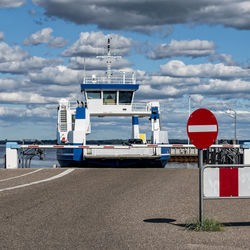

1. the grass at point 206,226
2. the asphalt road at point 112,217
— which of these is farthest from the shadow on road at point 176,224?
the grass at point 206,226

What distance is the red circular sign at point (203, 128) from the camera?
322 inches

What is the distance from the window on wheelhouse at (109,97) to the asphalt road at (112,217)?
65.3 ft

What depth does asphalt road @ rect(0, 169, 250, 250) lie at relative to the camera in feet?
22.5

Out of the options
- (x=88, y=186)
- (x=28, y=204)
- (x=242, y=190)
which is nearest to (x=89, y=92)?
(x=88, y=186)

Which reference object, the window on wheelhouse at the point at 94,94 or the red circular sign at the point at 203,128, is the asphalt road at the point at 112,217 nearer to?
the red circular sign at the point at 203,128

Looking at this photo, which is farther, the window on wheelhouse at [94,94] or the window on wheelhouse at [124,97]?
the window on wheelhouse at [124,97]

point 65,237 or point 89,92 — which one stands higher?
point 89,92

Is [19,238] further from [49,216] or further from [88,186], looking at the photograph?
[88,186]

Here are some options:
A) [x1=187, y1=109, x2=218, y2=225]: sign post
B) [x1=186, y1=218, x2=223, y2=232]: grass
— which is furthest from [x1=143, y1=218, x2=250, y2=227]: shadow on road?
[x1=187, y1=109, x2=218, y2=225]: sign post

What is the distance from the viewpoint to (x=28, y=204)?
10531 millimetres

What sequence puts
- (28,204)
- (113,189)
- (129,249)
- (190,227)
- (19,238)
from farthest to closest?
(113,189), (28,204), (190,227), (19,238), (129,249)

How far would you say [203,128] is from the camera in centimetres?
823

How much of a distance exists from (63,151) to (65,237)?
24939 millimetres

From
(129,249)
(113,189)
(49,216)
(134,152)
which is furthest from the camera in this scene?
(134,152)
